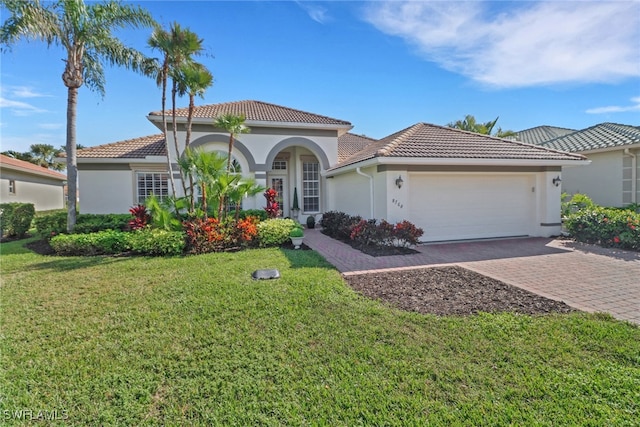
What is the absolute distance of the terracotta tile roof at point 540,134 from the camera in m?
25.3

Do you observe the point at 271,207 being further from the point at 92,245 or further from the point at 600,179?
the point at 600,179

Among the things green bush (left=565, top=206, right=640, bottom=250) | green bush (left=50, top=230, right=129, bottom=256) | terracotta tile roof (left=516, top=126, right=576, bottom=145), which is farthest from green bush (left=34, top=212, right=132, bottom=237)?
terracotta tile roof (left=516, top=126, right=576, bottom=145)

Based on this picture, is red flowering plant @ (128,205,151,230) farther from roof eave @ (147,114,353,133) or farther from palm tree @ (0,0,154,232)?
roof eave @ (147,114,353,133)

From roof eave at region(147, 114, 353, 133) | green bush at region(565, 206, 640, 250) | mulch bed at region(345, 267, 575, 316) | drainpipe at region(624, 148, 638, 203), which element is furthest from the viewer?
roof eave at region(147, 114, 353, 133)

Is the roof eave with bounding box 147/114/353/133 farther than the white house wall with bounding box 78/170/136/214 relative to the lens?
No

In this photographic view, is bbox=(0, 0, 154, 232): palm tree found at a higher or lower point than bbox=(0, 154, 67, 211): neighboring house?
higher

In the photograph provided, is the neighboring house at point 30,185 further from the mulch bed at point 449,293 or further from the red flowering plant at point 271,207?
the mulch bed at point 449,293

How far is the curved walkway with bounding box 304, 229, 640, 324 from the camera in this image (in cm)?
604

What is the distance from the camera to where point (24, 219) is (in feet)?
52.5

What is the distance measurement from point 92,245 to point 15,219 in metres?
9.05

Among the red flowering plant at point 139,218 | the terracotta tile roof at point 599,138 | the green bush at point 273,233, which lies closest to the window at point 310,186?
the green bush at point 273,233

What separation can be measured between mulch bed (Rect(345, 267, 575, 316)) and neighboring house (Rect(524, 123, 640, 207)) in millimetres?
14050

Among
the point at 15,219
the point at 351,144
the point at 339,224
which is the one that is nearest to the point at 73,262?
the point at 15,219

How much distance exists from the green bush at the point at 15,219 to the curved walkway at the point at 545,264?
51.5ft
